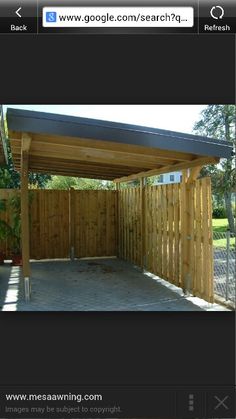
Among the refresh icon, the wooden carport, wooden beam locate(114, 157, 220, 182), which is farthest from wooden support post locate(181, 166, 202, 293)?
the refresh icon

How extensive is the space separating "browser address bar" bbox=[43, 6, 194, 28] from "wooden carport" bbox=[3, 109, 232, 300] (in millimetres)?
2570

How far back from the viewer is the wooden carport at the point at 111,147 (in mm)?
4293

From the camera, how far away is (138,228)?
340 inches

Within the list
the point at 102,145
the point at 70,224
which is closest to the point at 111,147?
the point at 102,145

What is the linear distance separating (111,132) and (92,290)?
3.07 metres

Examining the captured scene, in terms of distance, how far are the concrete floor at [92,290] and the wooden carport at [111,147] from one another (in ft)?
1.45

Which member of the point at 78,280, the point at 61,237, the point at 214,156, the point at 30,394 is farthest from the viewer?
the point at 61,237

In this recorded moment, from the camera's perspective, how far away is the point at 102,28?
1.69 m

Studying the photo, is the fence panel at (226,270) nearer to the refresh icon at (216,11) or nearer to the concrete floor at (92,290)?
the concrete floor at (92,290)

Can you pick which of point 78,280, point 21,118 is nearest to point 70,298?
point 78,280

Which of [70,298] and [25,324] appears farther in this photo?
[70,298]

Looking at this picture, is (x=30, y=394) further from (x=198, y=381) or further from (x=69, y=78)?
(x=69, y=78)

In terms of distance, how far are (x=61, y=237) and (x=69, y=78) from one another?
8.78 metres

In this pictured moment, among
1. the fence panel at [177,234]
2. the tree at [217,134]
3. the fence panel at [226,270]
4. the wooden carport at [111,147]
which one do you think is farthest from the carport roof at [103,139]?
the tree at [217,134]
